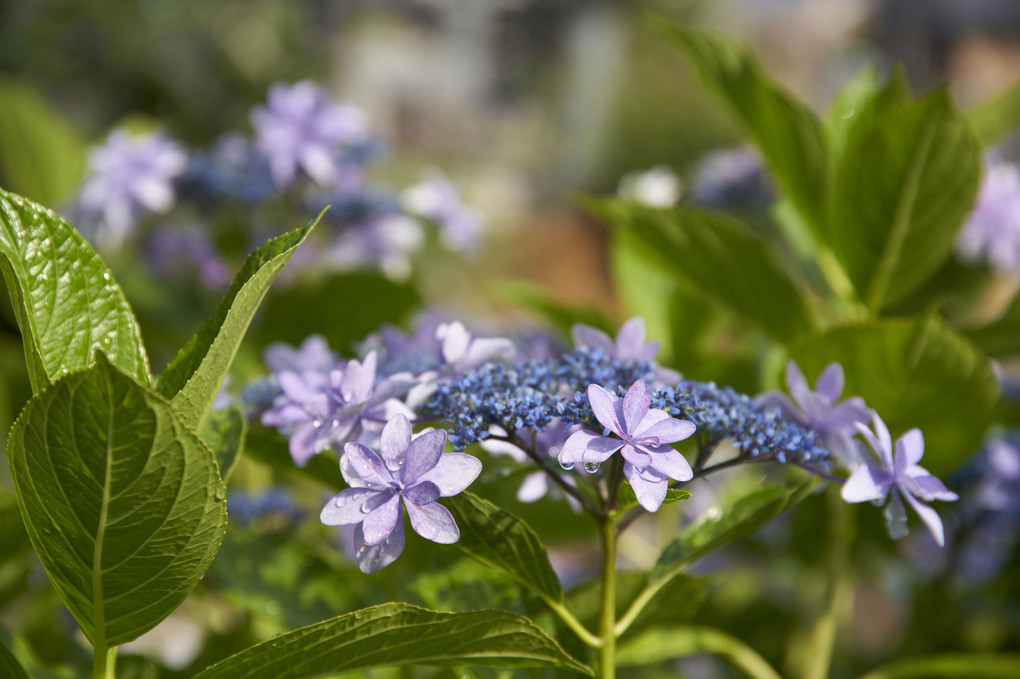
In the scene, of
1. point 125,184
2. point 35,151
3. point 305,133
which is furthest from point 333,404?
point 35,151

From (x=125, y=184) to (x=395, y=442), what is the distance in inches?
35.3

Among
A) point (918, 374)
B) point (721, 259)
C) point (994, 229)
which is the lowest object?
point (918, 374)

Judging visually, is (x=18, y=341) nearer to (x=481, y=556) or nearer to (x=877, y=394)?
(x=481, y=556)

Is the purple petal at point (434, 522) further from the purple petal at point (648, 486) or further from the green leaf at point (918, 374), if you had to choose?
the green leaf at point (918, 374)

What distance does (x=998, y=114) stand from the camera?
0.91 meters

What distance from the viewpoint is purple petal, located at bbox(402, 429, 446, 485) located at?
1.42ft

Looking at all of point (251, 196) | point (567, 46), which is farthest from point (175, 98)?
point (567, 46)

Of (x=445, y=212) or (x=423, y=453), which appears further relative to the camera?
(x=445, y=212)

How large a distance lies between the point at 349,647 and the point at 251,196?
2.55 ft

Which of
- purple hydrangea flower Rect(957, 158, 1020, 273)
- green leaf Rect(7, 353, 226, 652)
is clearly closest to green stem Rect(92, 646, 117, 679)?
green leaf Rect(7, 353, 226, 652)

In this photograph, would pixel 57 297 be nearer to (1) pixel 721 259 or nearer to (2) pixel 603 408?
(2) pixel 603 408

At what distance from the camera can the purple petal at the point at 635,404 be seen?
17.2 inches

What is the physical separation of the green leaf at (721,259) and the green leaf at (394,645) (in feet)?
1.50

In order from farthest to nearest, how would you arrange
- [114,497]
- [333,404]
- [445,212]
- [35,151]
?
[35,151] < [445,212] < [333,404] < [114,497]
